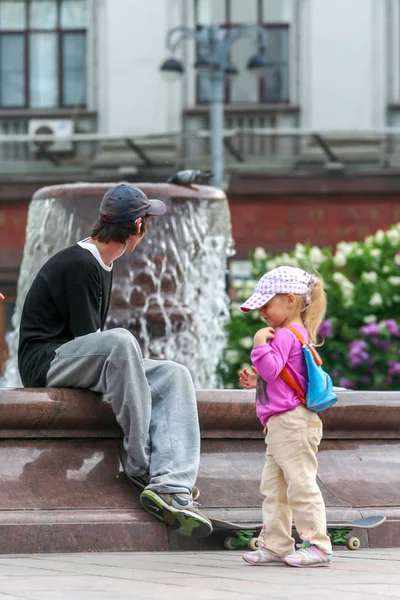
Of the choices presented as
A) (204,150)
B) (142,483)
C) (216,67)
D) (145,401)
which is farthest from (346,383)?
(204,150)

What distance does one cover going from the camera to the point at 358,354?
43.3 feet

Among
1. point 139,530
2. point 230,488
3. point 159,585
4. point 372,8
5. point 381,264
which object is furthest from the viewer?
point 372,8

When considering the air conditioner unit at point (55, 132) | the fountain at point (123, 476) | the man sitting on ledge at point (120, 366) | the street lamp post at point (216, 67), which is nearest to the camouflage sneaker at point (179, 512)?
the man sitting on ledge at point (120, 366)

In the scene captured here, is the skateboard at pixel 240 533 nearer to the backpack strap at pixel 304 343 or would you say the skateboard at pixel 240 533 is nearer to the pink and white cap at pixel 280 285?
the backpack strap at pixel 304 343

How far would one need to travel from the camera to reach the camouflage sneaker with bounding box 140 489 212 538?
5148 millimetres

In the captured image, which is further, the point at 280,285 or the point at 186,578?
the point at 280,285

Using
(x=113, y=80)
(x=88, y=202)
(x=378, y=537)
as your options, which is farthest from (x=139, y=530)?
(x=113, y=80)

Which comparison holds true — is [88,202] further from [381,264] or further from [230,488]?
[381,264]

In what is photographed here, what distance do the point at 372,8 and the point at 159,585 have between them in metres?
18.6

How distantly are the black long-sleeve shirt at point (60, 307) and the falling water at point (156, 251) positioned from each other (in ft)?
8.99

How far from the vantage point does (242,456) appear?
5.79 meters

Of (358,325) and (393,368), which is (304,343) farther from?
(358,325)

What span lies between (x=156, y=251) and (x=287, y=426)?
3584 mm

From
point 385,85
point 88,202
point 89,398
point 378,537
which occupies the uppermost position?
point 385,85
